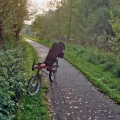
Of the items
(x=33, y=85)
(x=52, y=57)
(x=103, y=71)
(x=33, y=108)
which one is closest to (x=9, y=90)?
(x=33, y=108)

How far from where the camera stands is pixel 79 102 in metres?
8.97

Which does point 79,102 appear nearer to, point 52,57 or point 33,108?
point 33,108

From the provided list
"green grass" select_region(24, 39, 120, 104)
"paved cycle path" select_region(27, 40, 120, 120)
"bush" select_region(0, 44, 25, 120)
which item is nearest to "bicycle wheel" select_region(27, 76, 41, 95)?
"bush" select_region(0, 44, 25, 120)

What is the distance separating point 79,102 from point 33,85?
6.12 ft

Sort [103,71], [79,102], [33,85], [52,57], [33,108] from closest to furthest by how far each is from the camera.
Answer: [33,108]
[33,85]
[79,102]
[52,57]
[103,71]

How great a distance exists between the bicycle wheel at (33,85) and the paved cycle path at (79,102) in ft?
2.23

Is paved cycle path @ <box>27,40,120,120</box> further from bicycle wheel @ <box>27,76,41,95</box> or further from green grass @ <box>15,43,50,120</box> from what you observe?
bicycle wheel @ <box>27,76,41,95</box>

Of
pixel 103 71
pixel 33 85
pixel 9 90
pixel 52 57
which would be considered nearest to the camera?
pixel 9 90

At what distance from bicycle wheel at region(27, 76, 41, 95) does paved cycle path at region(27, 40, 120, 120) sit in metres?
0.68

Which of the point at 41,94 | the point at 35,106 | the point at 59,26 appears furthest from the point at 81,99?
the point at 59,26

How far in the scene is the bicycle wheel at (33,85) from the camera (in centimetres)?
873

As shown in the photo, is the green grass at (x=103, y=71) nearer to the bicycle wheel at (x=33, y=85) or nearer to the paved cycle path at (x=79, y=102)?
the paved cycle path at (x=79, y=102)

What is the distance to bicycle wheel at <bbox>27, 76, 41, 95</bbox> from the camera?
873 centimetres

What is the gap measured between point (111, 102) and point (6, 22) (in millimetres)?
10399
